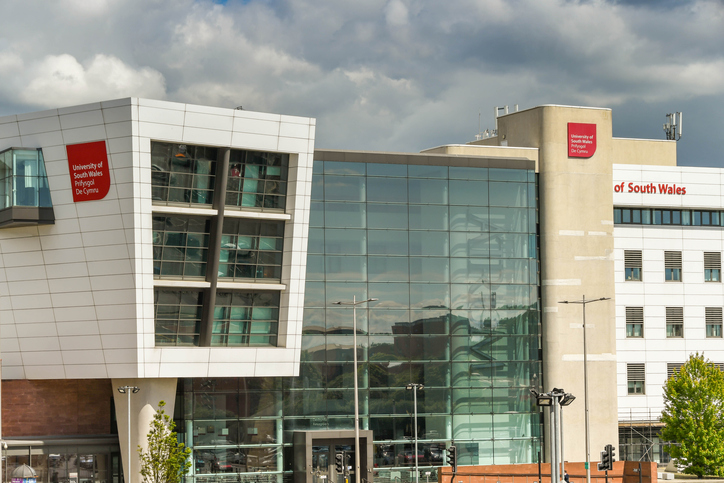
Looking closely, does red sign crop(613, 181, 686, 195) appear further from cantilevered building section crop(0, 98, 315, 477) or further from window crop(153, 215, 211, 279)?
window crop(153, 215, 211, 279)

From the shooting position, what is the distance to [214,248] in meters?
50.3

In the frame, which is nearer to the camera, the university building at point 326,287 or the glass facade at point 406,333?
the university building at point 326,287

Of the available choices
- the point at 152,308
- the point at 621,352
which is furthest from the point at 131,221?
the point at 621,352

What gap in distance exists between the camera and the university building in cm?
4919

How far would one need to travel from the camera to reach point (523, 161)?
199ft

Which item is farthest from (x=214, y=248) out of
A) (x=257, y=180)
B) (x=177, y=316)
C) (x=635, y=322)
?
(x=635, y=322)

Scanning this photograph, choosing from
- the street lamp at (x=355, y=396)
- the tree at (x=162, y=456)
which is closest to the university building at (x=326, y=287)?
the street lamp at (x=355, y=396)

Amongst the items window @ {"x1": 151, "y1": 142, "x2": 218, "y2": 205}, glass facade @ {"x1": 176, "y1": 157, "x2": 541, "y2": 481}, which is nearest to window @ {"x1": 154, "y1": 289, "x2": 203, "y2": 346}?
glass facade @ {"x1": 176, "y1": 157, "x2": 541, "y2": 481}

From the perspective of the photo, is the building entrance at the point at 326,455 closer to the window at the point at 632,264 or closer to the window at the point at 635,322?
the window at the point at 635,322

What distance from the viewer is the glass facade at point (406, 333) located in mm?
54719

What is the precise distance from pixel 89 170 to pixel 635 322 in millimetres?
39700

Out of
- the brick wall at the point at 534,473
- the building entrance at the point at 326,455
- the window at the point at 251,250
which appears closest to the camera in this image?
the window at the point at 251,250

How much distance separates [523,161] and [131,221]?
26274 mm

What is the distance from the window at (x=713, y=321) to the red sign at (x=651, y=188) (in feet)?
29.6
